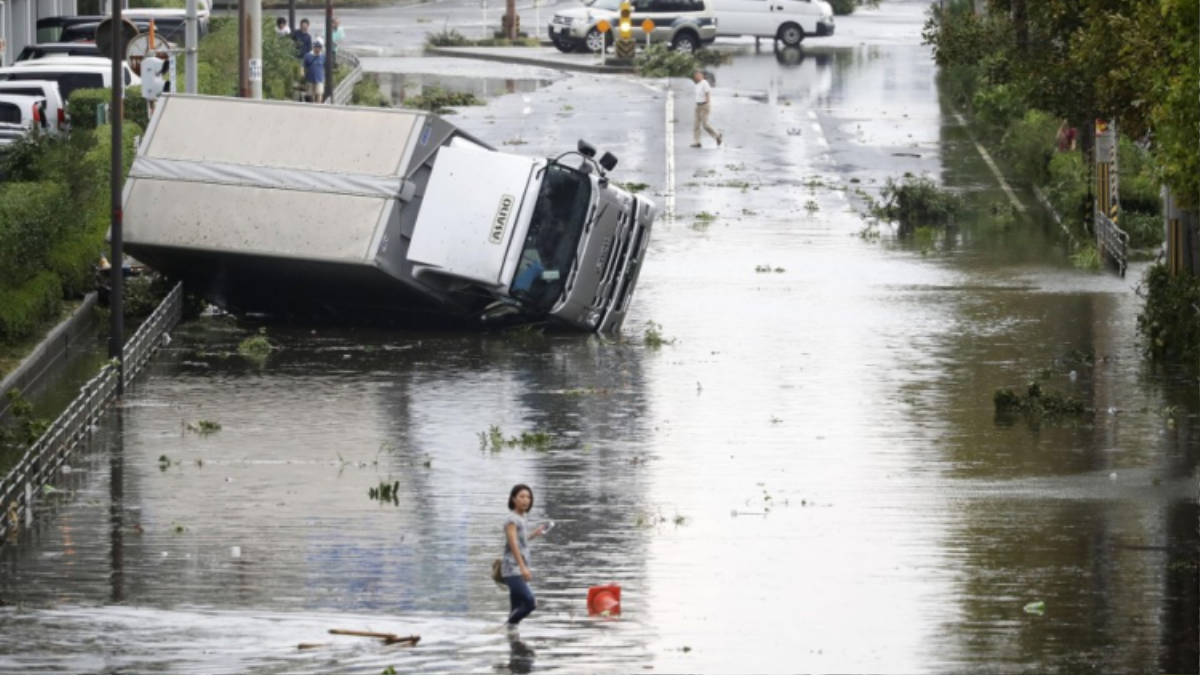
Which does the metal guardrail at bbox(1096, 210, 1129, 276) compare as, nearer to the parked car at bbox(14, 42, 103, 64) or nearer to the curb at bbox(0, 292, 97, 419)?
the curb at bbox(0, 292, 97, 419)

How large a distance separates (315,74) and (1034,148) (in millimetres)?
15858

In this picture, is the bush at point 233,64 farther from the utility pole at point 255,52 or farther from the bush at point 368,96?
the utility pole at point 255,52

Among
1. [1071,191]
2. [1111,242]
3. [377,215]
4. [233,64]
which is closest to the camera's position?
[377,215]

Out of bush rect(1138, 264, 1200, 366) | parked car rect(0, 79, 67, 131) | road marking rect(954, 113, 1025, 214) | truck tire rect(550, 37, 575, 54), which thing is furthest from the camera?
truck tire rect(550, 37, 575, 54)

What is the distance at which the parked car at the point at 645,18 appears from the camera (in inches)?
2400

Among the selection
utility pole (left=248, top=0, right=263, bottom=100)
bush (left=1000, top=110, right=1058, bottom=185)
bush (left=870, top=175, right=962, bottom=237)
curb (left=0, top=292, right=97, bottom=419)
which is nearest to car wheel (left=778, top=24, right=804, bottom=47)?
bush (left=1000, top=110, right=1058, bottom=185)

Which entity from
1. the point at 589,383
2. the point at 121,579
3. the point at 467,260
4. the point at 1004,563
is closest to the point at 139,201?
the point at 467,260

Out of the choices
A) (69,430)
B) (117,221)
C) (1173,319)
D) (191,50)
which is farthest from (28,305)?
(1173,319)

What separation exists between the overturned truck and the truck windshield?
0.06ft

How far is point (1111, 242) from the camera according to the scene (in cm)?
3419

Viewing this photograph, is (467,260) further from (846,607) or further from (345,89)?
(345,89)

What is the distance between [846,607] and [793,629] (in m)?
0.74

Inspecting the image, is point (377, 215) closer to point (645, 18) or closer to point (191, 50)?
point (191, 50)

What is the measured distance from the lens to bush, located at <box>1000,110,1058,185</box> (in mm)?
41531
